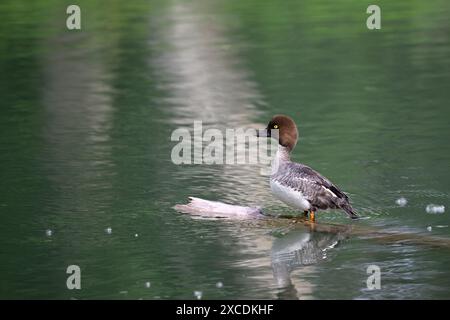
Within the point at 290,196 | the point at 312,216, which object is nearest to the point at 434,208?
the point at 312,216

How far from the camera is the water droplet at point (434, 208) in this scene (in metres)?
13.5

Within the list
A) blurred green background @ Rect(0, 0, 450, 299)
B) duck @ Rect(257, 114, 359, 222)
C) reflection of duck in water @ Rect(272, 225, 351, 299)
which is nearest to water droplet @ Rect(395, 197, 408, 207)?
blurred green background @ Rect(0, 0, 450, 299)

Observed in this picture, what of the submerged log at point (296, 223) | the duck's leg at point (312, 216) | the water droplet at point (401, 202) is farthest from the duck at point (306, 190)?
the water droplet at point (401, 202)

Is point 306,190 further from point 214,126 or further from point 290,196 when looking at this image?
point 214,126

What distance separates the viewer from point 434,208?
1353 centimetres

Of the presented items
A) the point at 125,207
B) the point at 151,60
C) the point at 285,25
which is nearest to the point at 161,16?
the point at 285,25

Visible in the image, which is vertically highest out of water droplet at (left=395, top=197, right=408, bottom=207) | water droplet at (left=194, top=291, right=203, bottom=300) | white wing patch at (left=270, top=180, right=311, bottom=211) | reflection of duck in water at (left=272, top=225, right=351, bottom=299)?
white wing patch at (left=270, top=180, right=311, bottom=211)

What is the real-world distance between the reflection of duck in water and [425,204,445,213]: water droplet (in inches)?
53.4

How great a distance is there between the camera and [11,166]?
16625 millimetres

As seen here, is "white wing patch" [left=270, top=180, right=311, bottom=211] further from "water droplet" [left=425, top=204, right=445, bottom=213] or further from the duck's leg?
"water droplet" [left=425, top=204, right=445, bottom=213]

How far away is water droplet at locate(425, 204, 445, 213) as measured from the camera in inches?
Answer: 530

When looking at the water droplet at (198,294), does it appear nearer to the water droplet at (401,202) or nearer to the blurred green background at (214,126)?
the blurred green background at (214,126)
